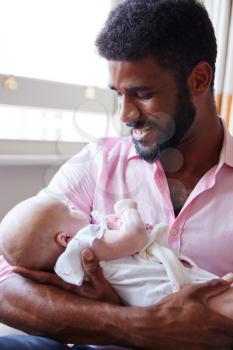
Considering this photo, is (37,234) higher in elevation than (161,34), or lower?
lower

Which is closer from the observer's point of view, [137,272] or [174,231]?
[137,272]

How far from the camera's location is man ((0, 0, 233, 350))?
0.79m

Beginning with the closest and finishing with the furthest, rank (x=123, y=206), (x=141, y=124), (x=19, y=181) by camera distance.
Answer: (x=123, y=206) → (x=141, y=124) → (x=19, y=181)

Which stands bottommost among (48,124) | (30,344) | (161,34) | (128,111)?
(30,344)

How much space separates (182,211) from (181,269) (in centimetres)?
23

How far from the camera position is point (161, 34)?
3.29 feet

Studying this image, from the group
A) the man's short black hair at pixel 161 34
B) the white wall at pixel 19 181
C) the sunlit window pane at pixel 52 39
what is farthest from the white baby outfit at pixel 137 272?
the sunlit window pane at pixel 52 39

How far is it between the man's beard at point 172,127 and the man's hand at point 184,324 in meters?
0.41

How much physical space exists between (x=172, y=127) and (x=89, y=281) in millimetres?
497

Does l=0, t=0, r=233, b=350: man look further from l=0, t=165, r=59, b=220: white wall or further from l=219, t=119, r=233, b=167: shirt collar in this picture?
l=0, t=165, r=59, b=220: white wall

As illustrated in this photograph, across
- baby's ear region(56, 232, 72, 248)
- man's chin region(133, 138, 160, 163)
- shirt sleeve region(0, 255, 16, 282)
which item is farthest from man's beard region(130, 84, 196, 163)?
shirt sleeve region(0, 255, 16, 282)

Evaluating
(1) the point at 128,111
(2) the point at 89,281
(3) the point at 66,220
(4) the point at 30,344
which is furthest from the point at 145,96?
(4) the point at 30,344

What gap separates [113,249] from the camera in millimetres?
831

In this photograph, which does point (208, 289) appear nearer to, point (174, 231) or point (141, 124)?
point (174, 231)
